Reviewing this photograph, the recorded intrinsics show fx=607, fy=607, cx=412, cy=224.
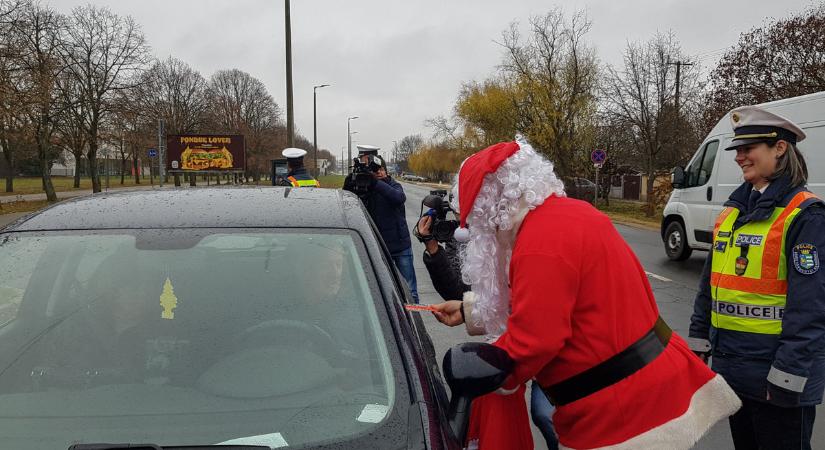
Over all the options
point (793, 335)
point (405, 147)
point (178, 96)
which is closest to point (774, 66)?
point (793, 335)

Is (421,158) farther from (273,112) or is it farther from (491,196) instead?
(491,196)

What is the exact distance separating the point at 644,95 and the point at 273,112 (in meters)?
54.4

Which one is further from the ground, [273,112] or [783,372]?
[273,112]

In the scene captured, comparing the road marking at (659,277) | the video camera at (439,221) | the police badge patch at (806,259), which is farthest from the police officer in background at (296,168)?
the road marking at (659,277)

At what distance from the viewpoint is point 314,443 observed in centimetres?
140

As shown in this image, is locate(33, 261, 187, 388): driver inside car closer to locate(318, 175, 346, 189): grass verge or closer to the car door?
the car door

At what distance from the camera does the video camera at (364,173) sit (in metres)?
5.40

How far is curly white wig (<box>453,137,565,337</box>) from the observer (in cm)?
168

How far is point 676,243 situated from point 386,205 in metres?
7.38

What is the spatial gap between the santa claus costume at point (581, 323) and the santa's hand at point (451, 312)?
280mm

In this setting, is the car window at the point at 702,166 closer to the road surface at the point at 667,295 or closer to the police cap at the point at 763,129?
the road surface at the point at 667,295

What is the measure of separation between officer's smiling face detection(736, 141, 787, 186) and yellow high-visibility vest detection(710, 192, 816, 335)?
13cm

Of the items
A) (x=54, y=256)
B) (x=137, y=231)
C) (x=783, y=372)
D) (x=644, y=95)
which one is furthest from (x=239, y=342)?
(x=644, y=95)

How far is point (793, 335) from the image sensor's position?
2.03m
